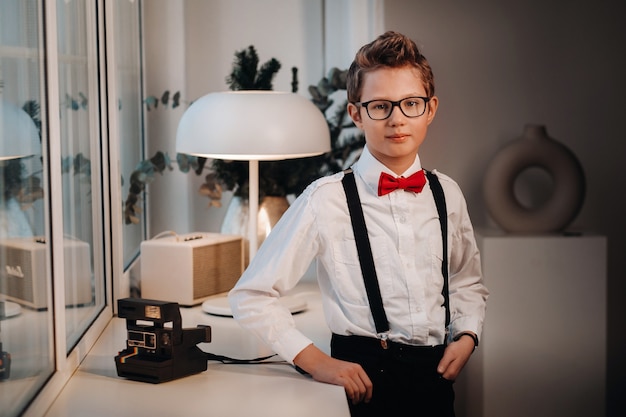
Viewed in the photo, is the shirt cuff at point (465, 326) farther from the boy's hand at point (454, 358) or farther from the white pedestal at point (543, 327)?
the white pedestal at point (543, 327)

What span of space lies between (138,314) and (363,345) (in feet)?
1.35

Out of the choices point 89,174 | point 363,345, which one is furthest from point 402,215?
point 89,174

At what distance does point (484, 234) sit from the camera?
8.43 ft

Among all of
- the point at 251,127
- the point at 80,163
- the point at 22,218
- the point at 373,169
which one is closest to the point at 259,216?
the point at 251,127

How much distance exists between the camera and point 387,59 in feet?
4.92

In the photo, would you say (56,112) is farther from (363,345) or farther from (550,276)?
(550,276)

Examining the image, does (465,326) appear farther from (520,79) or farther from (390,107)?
(520,79)

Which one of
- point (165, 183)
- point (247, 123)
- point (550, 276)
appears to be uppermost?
point (247, 123)

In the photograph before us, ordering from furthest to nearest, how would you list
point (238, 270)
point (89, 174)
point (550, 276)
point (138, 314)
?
1. point (550, 276)
2. point (238, 270)
3. point (89, 174)
4. point (138, 314)

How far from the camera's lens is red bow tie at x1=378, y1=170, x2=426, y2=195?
5.06 feet

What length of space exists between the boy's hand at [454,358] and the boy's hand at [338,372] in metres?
0.15

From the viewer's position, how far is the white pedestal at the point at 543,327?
252 cm

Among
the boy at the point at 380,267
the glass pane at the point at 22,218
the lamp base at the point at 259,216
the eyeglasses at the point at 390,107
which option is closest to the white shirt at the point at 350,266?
the boy at the point at 380,267

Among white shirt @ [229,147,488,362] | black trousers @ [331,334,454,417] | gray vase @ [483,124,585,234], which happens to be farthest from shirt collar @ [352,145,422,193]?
gray vase @ [483,124,585,234]
